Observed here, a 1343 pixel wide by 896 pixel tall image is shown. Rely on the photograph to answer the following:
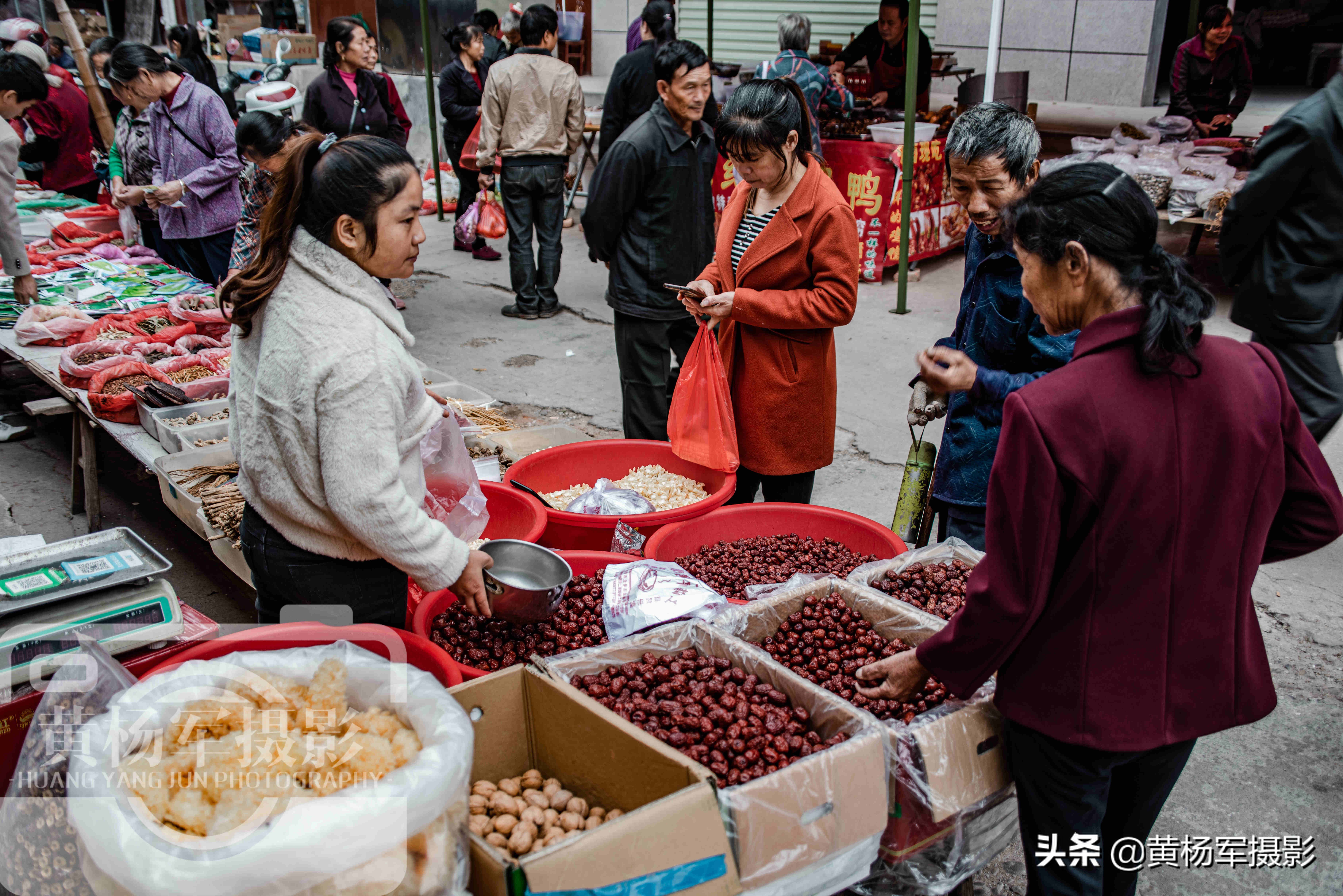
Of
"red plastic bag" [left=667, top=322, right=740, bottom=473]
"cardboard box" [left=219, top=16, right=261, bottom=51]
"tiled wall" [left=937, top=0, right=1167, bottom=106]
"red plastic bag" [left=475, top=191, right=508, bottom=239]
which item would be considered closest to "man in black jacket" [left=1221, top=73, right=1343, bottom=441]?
"red plastic bag" [left=667, top=322, right=740, bottom=473]

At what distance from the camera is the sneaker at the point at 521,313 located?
7.72 meters

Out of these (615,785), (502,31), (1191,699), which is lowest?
(615,785)

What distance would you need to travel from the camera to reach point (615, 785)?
6.18ft

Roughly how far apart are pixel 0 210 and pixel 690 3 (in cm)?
1083

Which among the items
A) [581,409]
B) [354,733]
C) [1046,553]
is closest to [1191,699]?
[1046,553]

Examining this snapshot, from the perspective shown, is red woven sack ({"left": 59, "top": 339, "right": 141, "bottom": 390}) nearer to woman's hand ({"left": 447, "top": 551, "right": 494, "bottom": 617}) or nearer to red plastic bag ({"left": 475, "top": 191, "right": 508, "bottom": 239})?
woman's hand ({"left": 447, "top": 551, "right": 494, "bottom": 617})

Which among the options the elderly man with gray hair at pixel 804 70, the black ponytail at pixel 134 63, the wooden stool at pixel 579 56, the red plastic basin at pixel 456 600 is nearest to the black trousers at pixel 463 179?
the elderly man with gray hair at pixel 804 70

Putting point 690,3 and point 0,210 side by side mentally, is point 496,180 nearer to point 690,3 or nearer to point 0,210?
point 0,210

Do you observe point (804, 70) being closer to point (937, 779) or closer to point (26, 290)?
point (26, 290)

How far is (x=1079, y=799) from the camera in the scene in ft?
5.97

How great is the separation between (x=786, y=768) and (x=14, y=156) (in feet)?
17.1

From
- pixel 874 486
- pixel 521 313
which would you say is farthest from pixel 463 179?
pixel 874 486

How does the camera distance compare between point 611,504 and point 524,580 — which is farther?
point 611,504

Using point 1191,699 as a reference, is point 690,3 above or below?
above
